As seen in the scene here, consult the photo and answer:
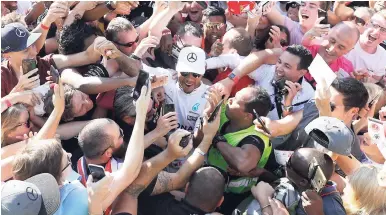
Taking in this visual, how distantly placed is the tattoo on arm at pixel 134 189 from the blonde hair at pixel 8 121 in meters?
0.91

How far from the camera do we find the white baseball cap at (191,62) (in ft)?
12.7

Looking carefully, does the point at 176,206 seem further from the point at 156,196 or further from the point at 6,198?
the point at 6,198

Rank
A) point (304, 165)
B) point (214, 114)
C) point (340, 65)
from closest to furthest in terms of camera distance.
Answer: point (304, 165)
point (214, 114)
point (340, 65)

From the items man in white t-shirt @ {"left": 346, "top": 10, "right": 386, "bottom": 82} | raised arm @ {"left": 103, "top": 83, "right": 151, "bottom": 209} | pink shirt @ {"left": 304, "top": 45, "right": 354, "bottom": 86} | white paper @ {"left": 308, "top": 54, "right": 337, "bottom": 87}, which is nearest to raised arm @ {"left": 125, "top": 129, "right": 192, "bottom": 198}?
raised arm @ {"left": 103, "top": 83, "right": 151, "bottom": 209}

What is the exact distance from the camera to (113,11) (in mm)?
4852

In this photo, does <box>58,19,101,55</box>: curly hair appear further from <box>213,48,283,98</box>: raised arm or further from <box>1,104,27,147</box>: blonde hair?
<box>213,48,283,98</box>: raised arm

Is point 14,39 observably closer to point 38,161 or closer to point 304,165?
point 38,161

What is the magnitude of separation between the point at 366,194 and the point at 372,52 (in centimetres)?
261

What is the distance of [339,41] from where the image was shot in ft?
14.7

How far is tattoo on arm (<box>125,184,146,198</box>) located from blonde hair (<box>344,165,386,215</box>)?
3.82ft

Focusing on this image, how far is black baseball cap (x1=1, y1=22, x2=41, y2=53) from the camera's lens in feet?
12.9

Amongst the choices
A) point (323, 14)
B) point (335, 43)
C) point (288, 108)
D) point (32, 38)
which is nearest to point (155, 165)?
point (288, 108)

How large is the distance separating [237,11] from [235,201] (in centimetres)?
249

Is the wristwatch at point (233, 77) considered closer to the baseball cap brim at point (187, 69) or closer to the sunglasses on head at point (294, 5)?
the baseball cap brim at point (187, 69)
